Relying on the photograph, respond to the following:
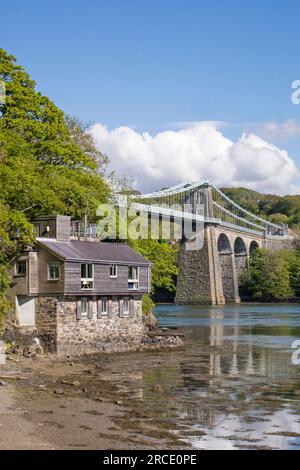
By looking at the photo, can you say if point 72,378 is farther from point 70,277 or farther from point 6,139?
point 6,139

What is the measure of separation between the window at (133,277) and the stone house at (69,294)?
Result: 92 cm

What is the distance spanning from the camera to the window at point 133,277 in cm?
3919

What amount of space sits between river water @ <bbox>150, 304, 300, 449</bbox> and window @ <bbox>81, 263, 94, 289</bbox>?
5745 mm

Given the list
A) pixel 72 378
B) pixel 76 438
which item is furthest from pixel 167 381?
pixel 76 438

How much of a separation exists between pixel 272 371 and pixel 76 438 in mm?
16460

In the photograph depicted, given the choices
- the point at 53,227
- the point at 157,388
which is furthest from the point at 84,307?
the point at 157,388

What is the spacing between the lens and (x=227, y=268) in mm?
130500

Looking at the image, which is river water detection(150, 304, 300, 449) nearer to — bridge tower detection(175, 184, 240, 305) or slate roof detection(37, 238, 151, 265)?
slate roof detection(37, 238, 151, 265)

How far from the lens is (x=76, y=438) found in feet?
57.4

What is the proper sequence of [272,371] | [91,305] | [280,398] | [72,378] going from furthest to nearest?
[91,305]
[272,371]
[72,378]
[280,398]

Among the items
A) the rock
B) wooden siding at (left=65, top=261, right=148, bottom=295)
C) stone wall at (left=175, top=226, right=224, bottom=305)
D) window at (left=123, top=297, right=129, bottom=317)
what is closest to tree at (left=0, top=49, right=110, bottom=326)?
wooden siding at (left=65, top=261, right=148, bottom=295)

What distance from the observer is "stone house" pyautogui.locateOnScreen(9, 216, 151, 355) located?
110 feet

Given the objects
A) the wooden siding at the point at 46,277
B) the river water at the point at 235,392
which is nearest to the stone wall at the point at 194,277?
the river water at the point at 235,392
